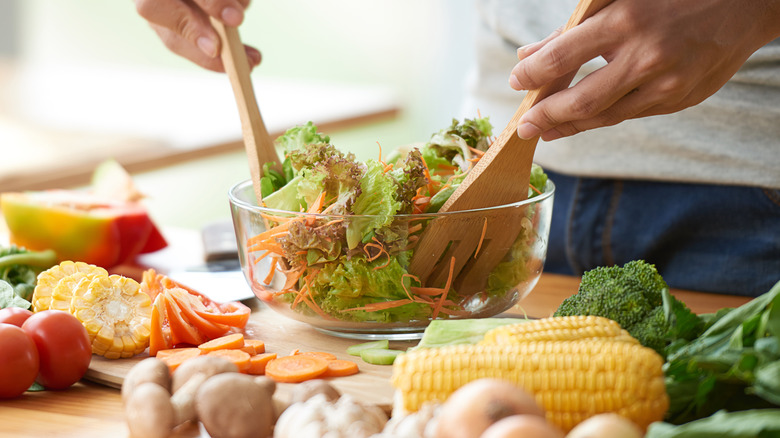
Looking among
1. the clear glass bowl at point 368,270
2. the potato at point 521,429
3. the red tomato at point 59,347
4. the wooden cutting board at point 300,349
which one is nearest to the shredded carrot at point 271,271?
the clear glass bowl at point 368,270

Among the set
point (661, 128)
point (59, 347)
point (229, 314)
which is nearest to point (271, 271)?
point (229, 314)

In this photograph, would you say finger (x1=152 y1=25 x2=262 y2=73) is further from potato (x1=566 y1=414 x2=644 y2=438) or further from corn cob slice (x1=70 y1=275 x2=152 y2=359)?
potato (x1=566 y1=414 x2=644 y2=438)

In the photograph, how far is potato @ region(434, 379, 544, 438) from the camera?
30.9 inches

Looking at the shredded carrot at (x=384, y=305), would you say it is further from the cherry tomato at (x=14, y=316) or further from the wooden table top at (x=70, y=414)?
the cherry tomato at (x=14, y=316)

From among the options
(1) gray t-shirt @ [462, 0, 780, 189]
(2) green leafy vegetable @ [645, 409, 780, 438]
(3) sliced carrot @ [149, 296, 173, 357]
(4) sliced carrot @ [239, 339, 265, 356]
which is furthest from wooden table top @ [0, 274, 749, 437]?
(1) gray t-shirt @ [462, 0, 780, 189]

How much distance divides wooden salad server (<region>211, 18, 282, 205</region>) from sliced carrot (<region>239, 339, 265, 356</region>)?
29cm

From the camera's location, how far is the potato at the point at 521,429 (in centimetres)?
73

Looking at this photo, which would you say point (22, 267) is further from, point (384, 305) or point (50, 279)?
point (384, 305)

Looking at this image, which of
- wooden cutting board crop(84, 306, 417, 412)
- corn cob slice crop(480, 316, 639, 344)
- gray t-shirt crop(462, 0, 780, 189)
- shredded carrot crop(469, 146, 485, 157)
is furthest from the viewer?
gray t-shirt crop(462, 0, 780, 189)

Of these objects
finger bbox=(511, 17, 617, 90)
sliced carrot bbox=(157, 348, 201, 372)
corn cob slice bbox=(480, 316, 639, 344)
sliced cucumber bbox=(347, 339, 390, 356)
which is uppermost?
finger bbox=(511, 17, 617, 90)

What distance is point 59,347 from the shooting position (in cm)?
118

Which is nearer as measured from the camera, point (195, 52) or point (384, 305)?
point (384, 305)

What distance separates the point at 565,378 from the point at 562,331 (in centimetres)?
14

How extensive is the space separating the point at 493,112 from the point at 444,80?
3759mm
